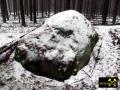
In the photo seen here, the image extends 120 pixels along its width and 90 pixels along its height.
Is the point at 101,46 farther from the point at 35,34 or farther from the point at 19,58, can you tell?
the point at 19,58

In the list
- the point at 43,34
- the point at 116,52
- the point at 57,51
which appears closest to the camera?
the point at 57,51

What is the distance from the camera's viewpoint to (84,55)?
706cm

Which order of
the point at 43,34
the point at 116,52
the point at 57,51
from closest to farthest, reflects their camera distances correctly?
the point at 57,51 < the point at 43,34 < the point at 116,52

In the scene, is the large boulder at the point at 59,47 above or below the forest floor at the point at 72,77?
above

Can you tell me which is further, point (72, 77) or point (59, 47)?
point (59, 47)

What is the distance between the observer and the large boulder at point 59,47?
6.48m

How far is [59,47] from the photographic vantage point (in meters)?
6.90

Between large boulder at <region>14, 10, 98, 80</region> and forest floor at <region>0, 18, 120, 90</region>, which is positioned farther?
large boulder at <region>14, 10, 98, 80</region>

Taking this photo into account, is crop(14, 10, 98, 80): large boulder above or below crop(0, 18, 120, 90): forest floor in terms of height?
above

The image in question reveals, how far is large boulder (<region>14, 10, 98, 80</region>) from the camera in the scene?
648 centimetres

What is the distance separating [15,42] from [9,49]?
1.38ft

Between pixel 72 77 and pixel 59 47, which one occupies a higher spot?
pixel 59 47

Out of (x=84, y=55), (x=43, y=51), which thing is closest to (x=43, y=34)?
(x=43, y=51)

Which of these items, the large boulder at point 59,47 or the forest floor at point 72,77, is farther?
the large boulder at point 59,47
